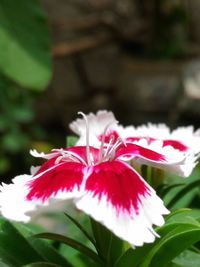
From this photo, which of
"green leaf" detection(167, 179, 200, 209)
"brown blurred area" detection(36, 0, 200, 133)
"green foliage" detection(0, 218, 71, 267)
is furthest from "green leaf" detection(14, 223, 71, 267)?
"brown blurred area" detection(36, 0, 200, 133)

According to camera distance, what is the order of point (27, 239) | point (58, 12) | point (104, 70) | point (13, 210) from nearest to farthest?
1. point (13, 210)
2. point (27, 239)
3. point (58, 12)
4. point (104, 70)

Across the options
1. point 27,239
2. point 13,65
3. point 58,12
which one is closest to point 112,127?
point 27,239

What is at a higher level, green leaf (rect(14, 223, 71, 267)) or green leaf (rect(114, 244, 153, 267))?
green leaf (rect(14, 223, 71, 267))

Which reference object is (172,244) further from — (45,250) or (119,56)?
(119,56)

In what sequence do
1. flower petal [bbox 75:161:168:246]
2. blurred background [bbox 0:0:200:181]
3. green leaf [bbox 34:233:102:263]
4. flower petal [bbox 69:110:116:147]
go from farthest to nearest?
blurred background [bbox 0:0:200:181]
flower petal [bbox 69:110:116:147]
green leaf [bbox 34:233:102:263]
flower petal [bbox 75:161:168:246]

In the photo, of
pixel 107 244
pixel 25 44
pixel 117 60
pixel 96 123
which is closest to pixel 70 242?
pixel 107 244

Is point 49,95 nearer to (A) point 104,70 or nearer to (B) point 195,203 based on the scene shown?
(A) point 104,70

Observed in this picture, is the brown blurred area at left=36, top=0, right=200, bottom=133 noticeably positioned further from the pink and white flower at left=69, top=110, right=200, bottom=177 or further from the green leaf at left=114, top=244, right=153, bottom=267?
the green leaf at left=114, top=244, right=153, bottom=267
